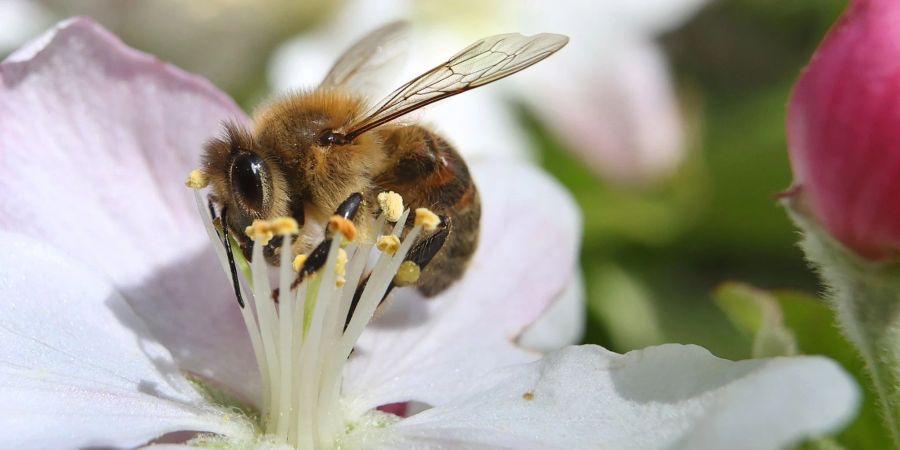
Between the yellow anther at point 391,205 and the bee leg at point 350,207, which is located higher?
the bee leg at point 350,207

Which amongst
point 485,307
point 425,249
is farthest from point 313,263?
point 485,307

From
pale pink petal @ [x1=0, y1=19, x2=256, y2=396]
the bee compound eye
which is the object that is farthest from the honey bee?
pale pink petal @ [x1=0, y1=19, x2=256, y2=396]

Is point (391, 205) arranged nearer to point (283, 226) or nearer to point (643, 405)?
point (283, 226)

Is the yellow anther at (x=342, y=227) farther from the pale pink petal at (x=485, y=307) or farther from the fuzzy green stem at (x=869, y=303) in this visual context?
the fuzzy green stem at (x=869, y=303)

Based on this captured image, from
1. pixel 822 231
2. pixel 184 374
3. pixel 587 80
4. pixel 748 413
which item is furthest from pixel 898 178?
pixel 587 80

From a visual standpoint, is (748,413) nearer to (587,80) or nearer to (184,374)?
(184,374)

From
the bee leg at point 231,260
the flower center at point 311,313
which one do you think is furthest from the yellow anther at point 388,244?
the bee leg at point 231,260

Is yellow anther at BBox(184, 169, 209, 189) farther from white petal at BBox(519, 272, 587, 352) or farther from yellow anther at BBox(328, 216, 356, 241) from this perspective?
white petal at BBox(519, 272, 587, 352)
